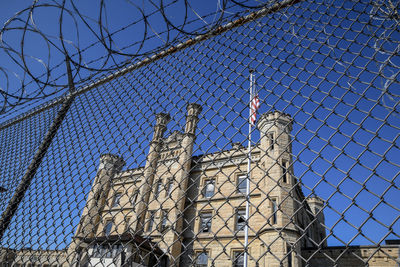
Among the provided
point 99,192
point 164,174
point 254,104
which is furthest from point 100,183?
point 254,104

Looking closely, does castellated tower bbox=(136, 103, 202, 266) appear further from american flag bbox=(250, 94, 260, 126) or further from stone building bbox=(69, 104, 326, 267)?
american flag bbox=(250, 94, 260, 126)

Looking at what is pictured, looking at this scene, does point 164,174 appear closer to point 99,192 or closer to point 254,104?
point 99,192

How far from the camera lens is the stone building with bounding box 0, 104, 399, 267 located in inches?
88.7

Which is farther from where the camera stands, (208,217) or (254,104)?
(208,217)

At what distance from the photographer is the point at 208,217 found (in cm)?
1669

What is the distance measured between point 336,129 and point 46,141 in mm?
3847

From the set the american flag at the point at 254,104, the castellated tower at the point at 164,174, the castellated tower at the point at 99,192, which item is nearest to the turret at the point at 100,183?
the castellated tower at the point at 99,192

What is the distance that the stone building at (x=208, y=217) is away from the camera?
225 centimetres

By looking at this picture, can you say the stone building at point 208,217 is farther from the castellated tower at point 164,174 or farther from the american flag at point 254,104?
the american flag at point 254,104

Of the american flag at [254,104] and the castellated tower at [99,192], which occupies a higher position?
the american flag at [254,104]

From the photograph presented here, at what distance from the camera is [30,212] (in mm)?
3379

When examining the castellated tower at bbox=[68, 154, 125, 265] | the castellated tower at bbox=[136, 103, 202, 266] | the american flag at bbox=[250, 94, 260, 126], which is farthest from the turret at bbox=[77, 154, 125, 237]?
the american flag at bbox=[250, 94, 260, 126]

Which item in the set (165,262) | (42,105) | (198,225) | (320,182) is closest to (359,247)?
(198,225)

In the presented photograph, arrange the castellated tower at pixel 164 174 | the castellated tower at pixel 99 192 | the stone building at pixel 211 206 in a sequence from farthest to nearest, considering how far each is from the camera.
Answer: the castellated tower at pixel 99 192, the castellated tower at pixel 164 174, the stone building at pixel 211 206
